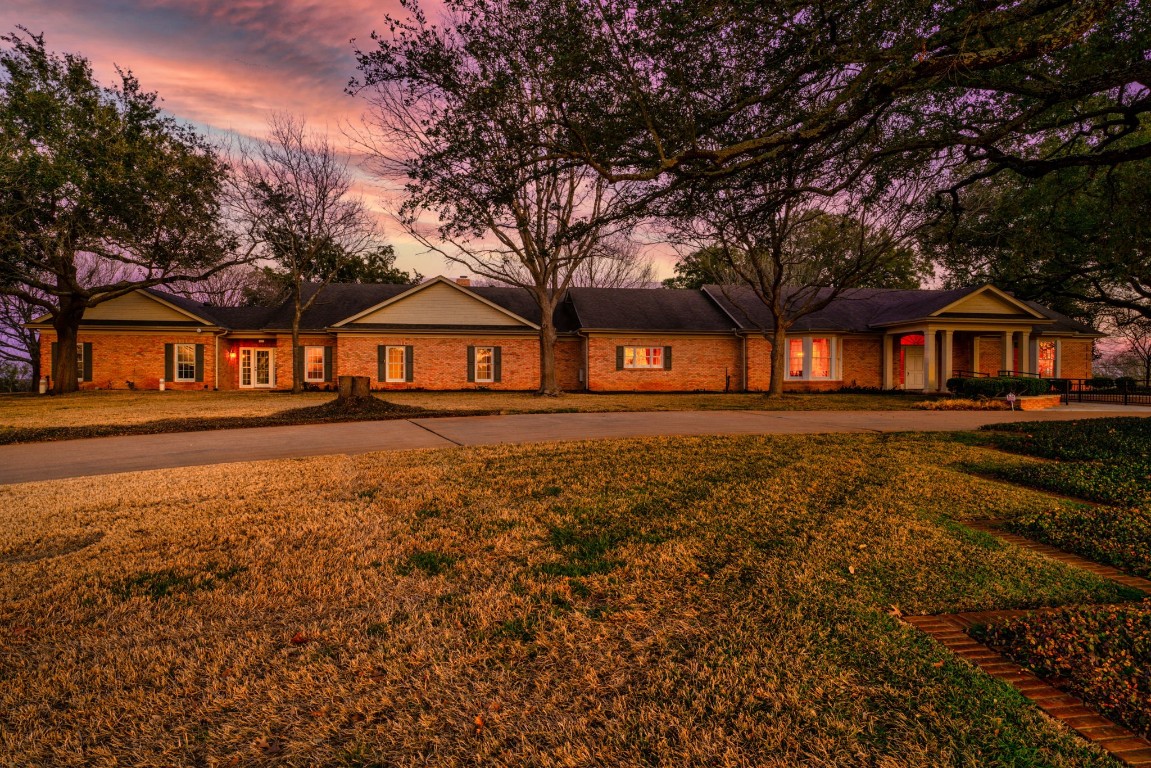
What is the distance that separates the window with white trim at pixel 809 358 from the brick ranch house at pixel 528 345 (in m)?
0.05

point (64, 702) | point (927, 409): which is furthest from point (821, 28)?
point (927, 409)

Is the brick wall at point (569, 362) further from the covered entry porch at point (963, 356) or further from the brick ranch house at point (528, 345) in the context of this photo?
the covered entry porch at point (963, 356)

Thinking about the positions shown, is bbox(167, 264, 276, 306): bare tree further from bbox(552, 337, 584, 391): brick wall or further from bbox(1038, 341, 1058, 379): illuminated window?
bbox(1038, 341, 1058, 379): illuminated window

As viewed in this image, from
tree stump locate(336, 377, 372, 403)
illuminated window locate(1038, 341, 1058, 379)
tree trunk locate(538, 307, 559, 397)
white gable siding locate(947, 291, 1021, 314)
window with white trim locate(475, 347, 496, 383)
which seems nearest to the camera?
tree stump locate(336, 377, 372, 403)

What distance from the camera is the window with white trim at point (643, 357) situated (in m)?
26.6

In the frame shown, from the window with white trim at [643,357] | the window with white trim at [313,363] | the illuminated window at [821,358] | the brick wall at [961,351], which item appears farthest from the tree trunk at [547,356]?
the brick wall at [961,351]

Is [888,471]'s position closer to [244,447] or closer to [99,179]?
[244,447]

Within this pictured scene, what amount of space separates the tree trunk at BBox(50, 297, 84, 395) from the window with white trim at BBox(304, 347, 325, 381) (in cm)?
920

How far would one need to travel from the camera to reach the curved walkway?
8.18m

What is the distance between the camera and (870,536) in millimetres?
4312

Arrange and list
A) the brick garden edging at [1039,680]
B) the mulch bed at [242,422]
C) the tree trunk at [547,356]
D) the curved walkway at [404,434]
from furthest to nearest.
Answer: the tree trunk at [547,356]
the mulch bed at [242,422]
the curved walkway at [404,434]
the brick garden edging at [1039,680]

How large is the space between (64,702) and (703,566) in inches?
129

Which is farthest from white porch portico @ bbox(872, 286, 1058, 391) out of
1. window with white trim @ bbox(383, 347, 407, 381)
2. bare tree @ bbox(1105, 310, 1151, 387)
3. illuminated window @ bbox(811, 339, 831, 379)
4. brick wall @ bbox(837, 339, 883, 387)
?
window with white trim @ bbox(383, 347, 407, 381)

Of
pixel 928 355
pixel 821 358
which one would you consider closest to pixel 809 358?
pixel 821 358
